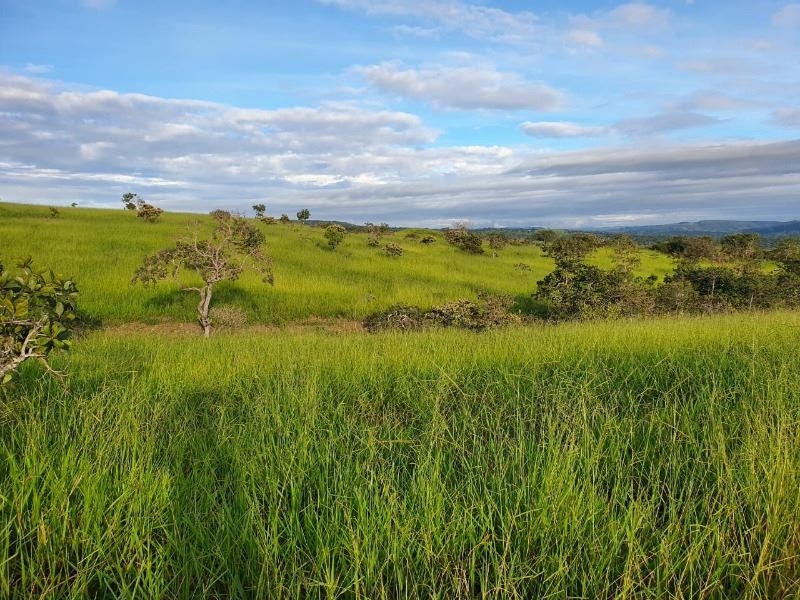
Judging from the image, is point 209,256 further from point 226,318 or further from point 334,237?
Answer: point 334,237

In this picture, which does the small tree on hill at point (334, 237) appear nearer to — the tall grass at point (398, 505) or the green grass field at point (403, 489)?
the green grass field at point (403, 489)

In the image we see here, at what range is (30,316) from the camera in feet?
15.1

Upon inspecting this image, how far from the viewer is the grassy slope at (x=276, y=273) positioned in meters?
18.9

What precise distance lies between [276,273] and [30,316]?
20.9 m

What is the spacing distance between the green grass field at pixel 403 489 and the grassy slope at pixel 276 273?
1330 centimetres

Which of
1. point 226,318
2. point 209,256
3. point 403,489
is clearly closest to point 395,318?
point 226,318

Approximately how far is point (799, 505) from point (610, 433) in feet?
3.61

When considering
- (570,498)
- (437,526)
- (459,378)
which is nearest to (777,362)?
(459,378)

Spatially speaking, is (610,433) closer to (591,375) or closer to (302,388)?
(591,375)

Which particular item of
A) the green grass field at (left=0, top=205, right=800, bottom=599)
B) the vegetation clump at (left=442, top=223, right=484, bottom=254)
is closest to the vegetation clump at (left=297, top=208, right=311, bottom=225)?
the vegetation clump at (left=442, top=223, right=484, bottom=254)

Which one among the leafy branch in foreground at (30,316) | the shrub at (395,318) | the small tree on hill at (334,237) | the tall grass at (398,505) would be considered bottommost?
the shrub at (395,318)

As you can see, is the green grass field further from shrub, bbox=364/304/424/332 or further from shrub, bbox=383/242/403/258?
shrub, bbox=383/242/403/258

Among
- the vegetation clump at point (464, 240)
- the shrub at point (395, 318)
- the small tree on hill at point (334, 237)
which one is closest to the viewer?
the shrub at point (395, 318)

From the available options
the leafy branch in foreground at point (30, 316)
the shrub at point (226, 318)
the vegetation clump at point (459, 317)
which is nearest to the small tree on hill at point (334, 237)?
the vegetation clump at point (459, 317)
